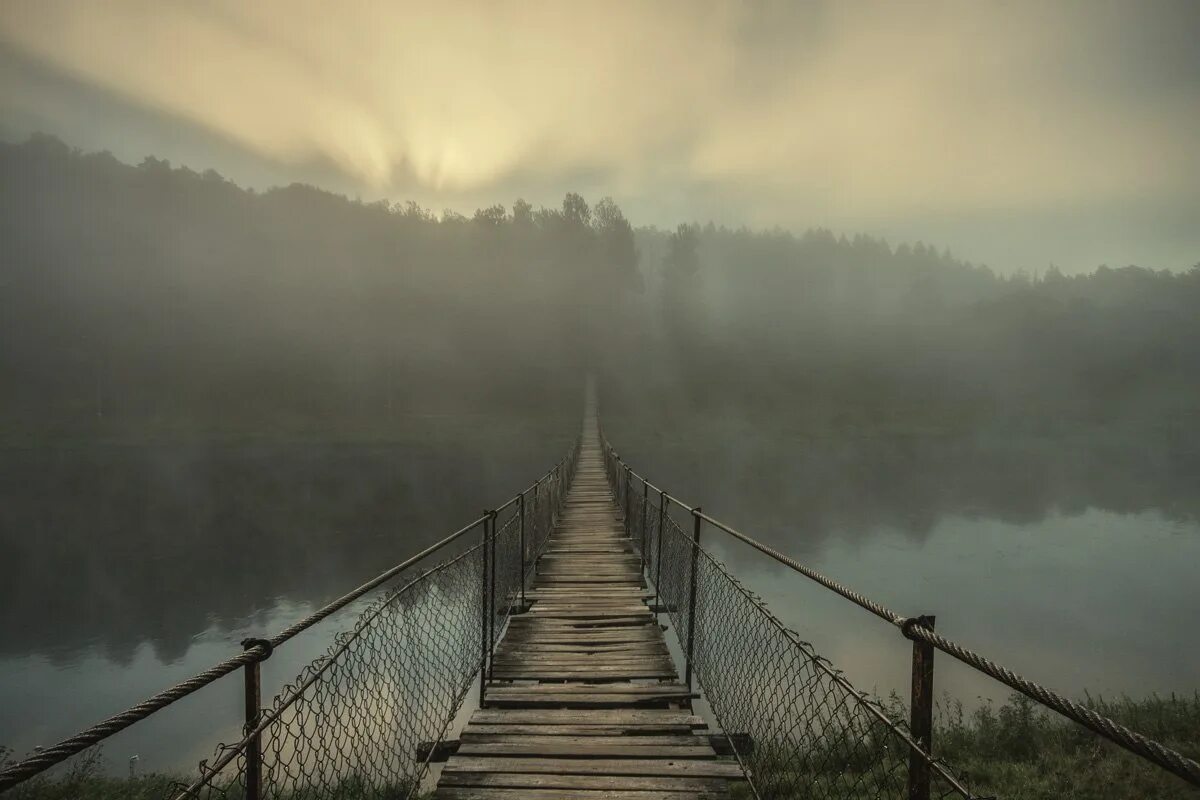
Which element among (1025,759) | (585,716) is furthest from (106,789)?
(1025,759)

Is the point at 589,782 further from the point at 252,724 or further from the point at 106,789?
the point at 106,789

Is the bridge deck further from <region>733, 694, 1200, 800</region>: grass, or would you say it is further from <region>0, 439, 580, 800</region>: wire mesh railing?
<region>733, 694, 1200, 800</region>: grass

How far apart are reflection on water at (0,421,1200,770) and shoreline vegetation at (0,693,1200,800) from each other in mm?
2186

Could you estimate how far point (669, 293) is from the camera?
86.4 meters

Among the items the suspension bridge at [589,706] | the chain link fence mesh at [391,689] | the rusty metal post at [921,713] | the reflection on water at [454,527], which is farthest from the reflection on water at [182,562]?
the rusty metal post at [921,713]

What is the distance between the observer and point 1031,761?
7781 millimetres

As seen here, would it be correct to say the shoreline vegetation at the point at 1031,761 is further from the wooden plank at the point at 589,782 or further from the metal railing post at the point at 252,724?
the metal railing post at the point at 252,724

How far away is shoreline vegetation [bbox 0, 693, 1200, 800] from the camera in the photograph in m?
6.57

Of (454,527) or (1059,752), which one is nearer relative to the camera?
(1059,752)

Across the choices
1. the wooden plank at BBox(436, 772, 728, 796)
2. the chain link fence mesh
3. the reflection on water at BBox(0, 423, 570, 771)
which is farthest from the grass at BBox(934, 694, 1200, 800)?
the reflection on water at BBox(0, 423, 570, 771)

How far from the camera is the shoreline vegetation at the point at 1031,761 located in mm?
6574

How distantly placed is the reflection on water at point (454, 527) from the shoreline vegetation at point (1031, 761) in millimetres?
2186

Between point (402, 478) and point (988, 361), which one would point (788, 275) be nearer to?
point (988, 361)

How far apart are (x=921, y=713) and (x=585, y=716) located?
3443mm
